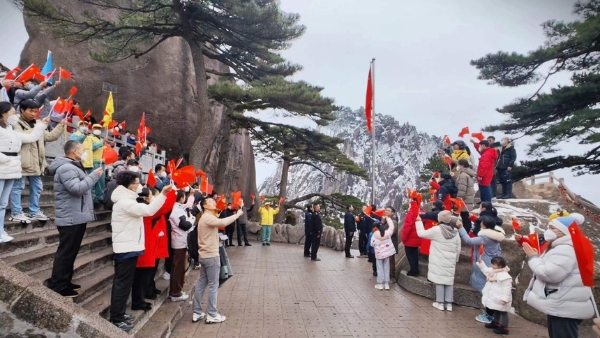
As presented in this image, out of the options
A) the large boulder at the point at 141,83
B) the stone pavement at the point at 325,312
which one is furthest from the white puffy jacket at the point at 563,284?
the large boulder at the point at 141,83

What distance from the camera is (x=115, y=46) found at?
1129 cm

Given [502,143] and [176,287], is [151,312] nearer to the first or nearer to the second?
[176,287]

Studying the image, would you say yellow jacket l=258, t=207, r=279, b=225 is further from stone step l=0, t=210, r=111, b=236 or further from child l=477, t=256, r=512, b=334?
child l=477, t=256, r=512, b=334

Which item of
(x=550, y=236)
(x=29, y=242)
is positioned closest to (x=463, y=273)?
(x=550, y=236)

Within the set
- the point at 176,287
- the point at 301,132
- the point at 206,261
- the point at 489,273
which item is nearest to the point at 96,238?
the point at 176,287

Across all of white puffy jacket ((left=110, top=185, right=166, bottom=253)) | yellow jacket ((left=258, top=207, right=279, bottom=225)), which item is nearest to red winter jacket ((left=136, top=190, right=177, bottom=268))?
white puffy jacket ((left=110, top=185, right=166, bottom=253))

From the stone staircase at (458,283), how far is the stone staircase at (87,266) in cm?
416

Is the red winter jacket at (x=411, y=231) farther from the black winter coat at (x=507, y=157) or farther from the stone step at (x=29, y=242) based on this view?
the stone step at (x=29, y=242)

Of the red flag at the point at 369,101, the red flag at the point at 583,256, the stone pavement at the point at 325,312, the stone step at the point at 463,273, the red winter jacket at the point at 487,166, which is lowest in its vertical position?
the stone pavement at the point at 325,312

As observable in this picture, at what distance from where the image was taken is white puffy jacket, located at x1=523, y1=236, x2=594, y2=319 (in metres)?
2.88

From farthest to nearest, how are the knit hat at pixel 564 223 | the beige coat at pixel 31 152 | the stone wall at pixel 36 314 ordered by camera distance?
the beige coat at pixel 31 152
the knit hat at pixel 564 223
the stone wall at pixel 36 314

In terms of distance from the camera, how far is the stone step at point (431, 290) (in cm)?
558

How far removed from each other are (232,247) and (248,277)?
15.7 ft

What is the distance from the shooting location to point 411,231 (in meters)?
6.63
